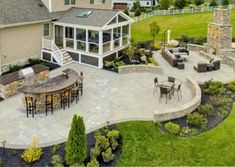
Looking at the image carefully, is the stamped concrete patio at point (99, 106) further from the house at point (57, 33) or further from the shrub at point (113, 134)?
the house at point (57, 33)

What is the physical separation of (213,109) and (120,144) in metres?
6.09

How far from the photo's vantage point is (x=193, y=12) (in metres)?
46.3

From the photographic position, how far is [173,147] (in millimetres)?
12328

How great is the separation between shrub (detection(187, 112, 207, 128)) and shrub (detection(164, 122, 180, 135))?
88cm

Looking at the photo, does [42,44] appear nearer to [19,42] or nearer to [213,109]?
[19,42]

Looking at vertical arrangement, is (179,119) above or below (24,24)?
below

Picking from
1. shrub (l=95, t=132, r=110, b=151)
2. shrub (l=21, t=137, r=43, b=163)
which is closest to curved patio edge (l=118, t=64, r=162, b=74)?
shrub (l=95, t=132, r=110, b=151)

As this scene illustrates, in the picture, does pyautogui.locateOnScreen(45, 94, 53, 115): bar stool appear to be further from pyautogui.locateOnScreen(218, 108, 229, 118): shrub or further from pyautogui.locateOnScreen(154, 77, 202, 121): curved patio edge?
pyautogui.locateOnScreen(218, 108, 229, 118): shrub

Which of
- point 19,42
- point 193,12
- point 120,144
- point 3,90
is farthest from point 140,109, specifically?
point 193,12

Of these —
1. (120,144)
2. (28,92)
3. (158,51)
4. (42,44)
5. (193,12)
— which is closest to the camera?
(120,144)

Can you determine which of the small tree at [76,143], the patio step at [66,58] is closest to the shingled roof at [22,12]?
the patio step at [66,58]

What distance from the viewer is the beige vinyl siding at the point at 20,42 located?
68.2 feet

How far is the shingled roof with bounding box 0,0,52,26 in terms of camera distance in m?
20.8

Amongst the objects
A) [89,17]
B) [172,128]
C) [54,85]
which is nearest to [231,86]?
[172,128]
